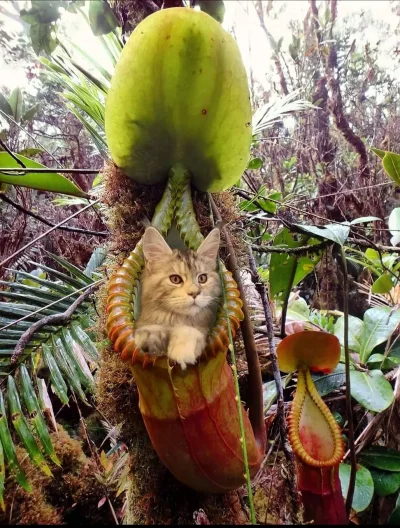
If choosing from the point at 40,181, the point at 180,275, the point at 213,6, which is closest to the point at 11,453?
the point at 180,275

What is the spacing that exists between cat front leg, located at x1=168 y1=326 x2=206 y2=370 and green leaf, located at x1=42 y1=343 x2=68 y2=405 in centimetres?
38

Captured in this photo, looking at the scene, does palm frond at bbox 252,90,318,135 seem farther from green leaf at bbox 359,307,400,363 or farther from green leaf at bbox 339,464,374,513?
green leaf at bbox 339,464,374,513

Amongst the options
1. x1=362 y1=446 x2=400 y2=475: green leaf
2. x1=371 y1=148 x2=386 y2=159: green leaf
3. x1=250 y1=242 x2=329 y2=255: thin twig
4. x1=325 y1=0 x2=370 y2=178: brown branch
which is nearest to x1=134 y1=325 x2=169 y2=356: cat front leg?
x1=250 y1=242 x2=329 y2=255: thin twig

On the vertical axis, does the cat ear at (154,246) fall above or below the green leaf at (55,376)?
above

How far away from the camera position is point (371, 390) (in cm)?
118

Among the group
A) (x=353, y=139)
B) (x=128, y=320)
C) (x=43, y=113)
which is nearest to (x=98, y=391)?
(x=128, y=320)

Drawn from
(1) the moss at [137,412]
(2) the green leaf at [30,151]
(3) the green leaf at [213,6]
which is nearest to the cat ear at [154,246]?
(1) the moss at [137,412]

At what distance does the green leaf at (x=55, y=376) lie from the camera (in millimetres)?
870

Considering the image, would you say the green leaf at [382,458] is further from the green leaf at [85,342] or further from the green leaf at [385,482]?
the green leaf at [85,342]

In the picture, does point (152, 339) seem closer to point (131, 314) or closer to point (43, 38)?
point (131, 314)

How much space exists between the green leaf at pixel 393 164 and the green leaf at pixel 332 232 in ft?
1.29

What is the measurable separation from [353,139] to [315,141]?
40 cm

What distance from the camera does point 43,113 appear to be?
391 centimetres

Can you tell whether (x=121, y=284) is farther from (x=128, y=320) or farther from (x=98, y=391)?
(x=98, y=391)
